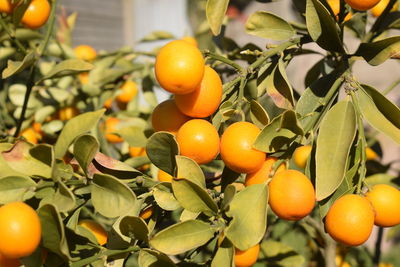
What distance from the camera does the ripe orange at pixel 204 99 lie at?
0.57m

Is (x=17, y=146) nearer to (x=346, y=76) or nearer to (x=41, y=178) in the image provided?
(x=41, y=178)

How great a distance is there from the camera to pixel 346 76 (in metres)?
0.61

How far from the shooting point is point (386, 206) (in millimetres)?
579

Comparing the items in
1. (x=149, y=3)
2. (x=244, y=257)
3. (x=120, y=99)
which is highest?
(x=244, y=257)

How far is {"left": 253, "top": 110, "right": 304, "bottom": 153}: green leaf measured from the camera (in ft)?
1.72

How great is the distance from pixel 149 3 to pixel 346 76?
466cm

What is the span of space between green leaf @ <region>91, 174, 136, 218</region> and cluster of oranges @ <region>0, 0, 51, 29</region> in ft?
1.28

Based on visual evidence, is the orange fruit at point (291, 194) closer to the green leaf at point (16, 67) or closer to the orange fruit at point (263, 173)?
the orange fruit at point (263, 173)

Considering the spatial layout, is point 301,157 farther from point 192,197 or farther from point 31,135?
point 31,135

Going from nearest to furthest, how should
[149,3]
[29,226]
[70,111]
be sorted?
1. [29,226]
2. [70,111]
3. [149,3]

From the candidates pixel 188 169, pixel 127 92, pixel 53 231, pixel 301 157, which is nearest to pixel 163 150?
pixel 188 169

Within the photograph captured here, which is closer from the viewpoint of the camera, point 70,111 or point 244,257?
point 244,257

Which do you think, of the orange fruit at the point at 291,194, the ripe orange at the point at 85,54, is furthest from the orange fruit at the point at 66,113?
the orange fruit at the point at 291,194

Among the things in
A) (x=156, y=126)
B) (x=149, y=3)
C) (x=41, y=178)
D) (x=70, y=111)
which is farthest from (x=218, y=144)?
(x=149, y=3)
